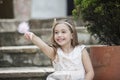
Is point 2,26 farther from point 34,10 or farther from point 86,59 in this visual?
point 86,59

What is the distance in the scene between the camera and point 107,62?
3586mm

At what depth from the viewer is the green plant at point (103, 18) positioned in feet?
12.1

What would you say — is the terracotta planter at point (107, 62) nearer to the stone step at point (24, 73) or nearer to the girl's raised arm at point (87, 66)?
the girl's raised arm at point (87, 66)

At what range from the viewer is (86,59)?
359 centimetres

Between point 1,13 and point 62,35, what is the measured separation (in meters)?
4.08

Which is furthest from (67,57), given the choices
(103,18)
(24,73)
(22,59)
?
(22,59)

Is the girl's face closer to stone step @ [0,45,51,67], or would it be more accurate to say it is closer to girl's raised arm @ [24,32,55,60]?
girl's raised arm @ [24,32,55,60]

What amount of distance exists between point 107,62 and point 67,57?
1.15 ft

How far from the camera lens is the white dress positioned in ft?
11.6

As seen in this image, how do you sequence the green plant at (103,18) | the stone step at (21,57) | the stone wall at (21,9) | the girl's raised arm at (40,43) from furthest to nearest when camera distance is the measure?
the stone wall at (21,9) → the stone step at (21,57) → the green plant at (103,18) → the girl's raised arm at (40,43)

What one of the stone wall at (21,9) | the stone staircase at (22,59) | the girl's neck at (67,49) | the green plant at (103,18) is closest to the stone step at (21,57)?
the stone staircase at (22,59)

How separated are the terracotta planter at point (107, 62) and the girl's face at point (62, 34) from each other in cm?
27

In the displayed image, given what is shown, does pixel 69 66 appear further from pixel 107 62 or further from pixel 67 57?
pixel 107 62

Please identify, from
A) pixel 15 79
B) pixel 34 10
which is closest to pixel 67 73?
pixel 15 79
